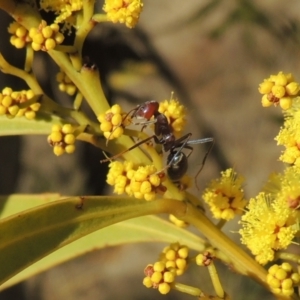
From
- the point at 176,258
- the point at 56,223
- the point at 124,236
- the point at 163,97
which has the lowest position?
the point at 163,97

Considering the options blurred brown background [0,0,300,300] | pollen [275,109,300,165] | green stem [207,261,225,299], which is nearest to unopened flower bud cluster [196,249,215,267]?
green stem [207,261,225,299]

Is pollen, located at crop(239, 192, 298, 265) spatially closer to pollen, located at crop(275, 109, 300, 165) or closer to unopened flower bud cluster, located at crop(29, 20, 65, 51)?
pollen, located at crop(275, 109, 300, 165)

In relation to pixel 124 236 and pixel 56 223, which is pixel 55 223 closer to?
pixel 56 223

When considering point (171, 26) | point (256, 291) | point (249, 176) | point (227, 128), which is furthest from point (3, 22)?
point (256, 291)

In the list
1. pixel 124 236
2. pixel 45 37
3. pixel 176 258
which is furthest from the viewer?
pixel 124 236

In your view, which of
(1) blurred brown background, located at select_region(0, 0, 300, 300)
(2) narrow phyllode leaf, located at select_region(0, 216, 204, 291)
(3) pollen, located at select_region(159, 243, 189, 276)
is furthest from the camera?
(1) blurred brown background, located at select_region(0, 0, 300, 300)

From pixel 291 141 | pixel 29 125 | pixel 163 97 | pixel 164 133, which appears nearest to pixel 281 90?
pixel 291 141

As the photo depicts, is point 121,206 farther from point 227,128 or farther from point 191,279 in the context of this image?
point 227,128
